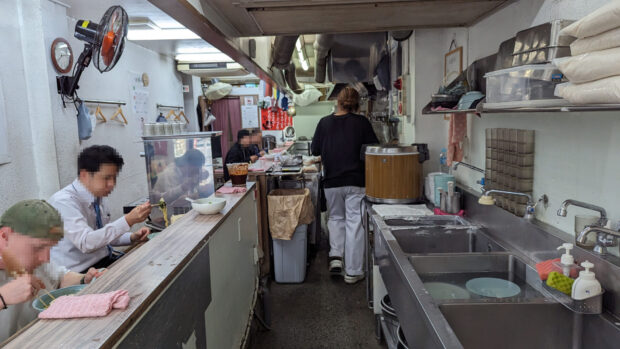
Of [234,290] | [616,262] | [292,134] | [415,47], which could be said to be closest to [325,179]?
[415,47]

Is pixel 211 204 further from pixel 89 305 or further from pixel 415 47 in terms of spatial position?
pixel 415 47

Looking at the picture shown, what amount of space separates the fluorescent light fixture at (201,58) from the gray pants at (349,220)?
3.58 metres

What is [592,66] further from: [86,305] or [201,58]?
[201,58]

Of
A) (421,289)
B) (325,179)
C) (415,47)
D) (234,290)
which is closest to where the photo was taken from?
(421,289)

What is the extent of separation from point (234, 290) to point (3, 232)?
1291 millimetres

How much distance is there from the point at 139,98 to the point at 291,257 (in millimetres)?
3437

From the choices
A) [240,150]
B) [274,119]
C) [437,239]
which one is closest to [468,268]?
[437,239]

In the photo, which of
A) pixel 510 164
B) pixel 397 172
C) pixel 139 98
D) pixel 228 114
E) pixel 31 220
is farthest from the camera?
pixel 228 114

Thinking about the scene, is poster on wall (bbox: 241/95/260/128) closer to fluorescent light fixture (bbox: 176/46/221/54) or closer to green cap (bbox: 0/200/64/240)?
fluorescent light fixture (bbox: 176/46/221/54)

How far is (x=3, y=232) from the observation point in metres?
1.27

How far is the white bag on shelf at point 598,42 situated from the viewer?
1.03 meters

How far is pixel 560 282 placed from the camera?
1.41m

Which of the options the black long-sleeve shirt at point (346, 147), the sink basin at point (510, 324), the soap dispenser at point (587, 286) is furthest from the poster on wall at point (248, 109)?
the soap dispenser at point (587, 286)

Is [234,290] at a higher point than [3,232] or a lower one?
lower
